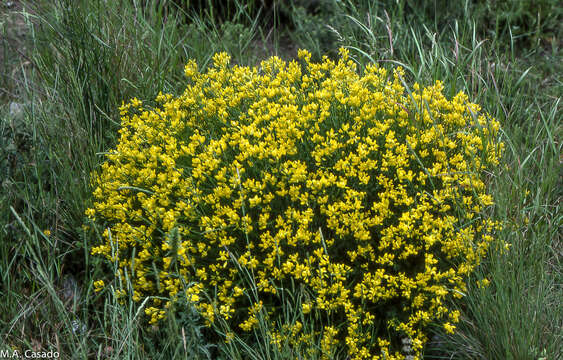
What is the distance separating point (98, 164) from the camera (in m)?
3.26

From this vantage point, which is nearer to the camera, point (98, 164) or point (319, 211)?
point (319, 211)

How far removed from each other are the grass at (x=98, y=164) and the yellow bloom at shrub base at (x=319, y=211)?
0.16m

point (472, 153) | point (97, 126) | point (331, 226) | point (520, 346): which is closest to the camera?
point (520, 346)

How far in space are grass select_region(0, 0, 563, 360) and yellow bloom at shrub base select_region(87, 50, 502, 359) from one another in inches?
6.4

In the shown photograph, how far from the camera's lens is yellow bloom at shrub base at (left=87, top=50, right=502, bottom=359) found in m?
2.55

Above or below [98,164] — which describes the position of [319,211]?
below

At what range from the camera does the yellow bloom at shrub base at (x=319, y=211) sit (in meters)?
2.55

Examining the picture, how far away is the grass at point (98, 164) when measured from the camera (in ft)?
8.44

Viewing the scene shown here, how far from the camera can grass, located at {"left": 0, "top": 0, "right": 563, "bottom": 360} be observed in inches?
101

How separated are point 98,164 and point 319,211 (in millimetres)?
1261

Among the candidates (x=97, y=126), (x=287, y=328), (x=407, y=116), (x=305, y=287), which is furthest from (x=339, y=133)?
(x=97, y=126)

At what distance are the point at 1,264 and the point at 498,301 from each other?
239 cm

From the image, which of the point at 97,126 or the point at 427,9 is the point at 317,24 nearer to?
the point at 427,9

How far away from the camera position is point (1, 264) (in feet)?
10.2
